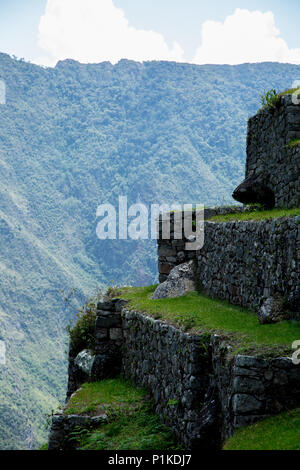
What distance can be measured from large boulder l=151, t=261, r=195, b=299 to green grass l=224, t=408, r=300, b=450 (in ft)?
22.7

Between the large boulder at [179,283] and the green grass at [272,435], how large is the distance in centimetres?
691

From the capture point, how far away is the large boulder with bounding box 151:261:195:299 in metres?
13.9

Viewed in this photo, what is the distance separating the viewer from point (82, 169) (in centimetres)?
14762

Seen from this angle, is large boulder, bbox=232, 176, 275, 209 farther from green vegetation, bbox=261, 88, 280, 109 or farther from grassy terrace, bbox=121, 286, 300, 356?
grassy terrace, bbox=121, 286, 300, 356

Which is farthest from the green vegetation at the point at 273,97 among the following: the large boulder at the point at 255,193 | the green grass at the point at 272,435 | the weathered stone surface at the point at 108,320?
the green grass at the point at 272,435

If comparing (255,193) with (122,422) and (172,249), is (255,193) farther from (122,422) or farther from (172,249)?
(122,422)

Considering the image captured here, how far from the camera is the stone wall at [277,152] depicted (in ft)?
35.6

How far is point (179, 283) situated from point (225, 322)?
486 cm

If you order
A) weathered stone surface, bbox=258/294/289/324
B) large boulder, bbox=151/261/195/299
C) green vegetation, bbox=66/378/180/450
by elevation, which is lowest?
green vegetation, bbox=66/378/180/450

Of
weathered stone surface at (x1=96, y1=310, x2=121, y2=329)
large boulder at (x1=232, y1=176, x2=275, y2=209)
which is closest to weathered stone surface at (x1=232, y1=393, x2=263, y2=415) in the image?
large boulder at (x1=232, y1=176, x2=275, y2=209)

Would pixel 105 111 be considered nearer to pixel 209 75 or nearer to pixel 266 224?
pixel 209 75

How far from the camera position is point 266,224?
31.8 ft

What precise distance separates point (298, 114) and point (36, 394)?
236ft

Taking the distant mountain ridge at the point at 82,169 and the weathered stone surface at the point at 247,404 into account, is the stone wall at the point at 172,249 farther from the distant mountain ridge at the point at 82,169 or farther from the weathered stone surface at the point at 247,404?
the distant mountain ridge at the point at 82,169
